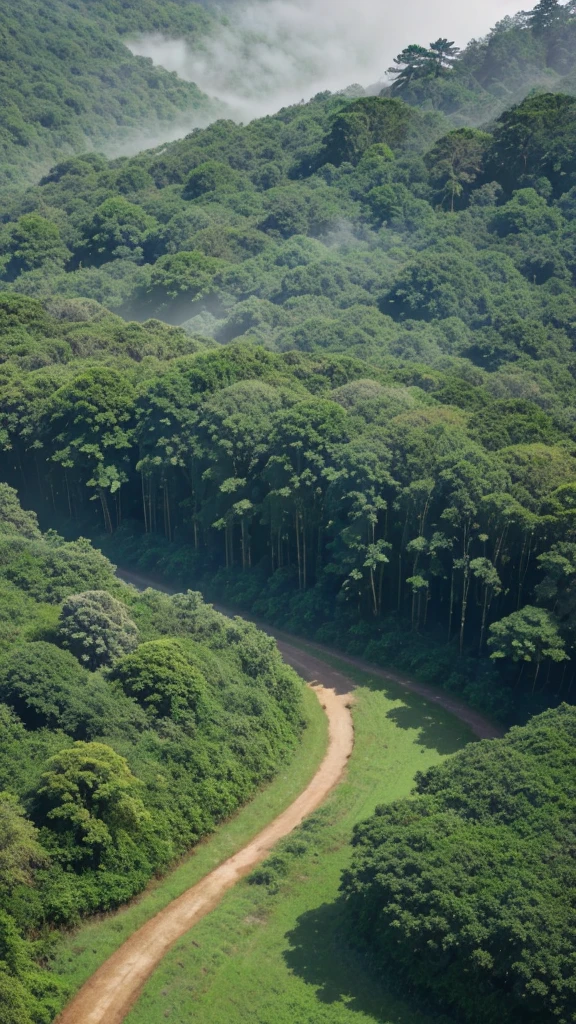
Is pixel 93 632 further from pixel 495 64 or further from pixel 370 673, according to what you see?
pixel 495 64

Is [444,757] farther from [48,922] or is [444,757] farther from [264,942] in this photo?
[48,922]

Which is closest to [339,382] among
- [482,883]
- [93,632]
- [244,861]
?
[93,632]

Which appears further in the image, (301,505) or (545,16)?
(545,16)

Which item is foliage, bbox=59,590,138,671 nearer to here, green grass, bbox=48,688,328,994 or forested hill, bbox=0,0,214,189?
green grass, bbox=48,688,328,994

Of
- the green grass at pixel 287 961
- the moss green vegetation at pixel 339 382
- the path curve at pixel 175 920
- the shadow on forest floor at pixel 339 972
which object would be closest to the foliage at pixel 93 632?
the path curve at pixel 175 920

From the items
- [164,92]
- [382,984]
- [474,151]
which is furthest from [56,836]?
[164,92]

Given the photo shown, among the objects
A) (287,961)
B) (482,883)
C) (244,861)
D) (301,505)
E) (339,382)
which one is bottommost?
(287,961)
